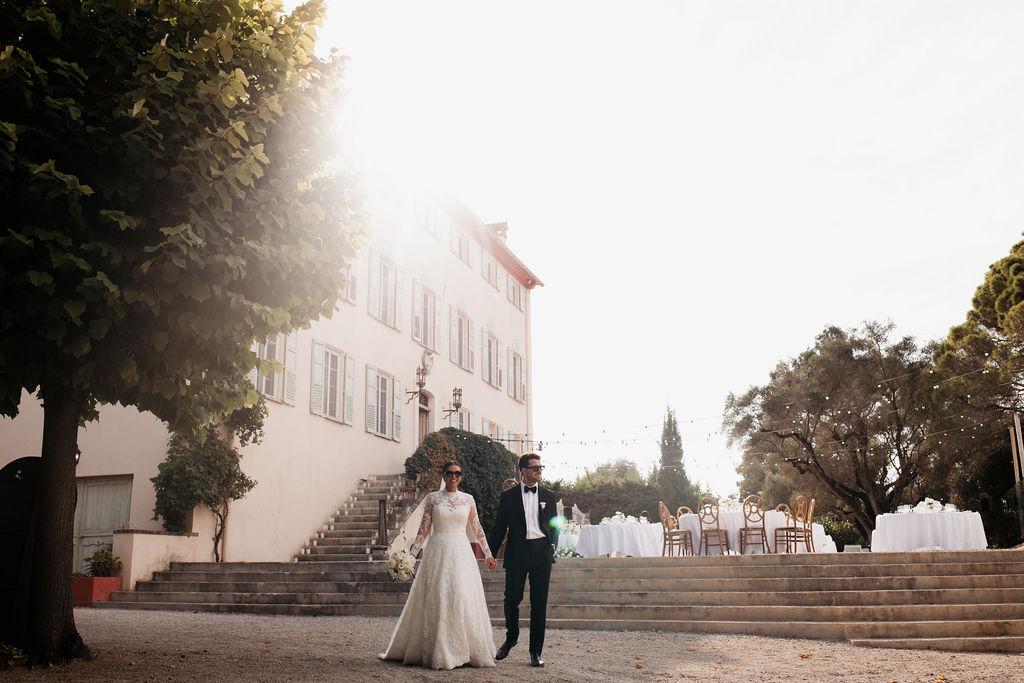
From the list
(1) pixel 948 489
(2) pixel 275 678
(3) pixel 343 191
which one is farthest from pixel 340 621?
(1) pixel 948 489

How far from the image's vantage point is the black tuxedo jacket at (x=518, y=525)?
7.33 meters

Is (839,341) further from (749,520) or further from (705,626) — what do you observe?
(705,626)

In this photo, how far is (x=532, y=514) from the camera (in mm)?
7375

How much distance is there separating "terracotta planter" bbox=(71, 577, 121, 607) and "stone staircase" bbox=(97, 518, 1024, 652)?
224 mm

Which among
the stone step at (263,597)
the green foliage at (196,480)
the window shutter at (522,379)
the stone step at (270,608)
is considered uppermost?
the window shutter at (522,379)

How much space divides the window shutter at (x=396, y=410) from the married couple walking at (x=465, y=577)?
606 inches

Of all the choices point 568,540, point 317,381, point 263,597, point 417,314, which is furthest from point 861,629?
point 417,314

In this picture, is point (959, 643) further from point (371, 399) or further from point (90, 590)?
point (371, 399)

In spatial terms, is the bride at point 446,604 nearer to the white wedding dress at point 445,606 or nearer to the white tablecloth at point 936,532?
the white wedding dress at point 445,606

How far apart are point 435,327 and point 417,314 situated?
3.92 feet

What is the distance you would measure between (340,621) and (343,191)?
20.1 ft

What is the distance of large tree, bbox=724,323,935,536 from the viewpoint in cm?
3091

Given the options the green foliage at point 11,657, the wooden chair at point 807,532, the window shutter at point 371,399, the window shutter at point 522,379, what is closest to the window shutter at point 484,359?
the window shutter at point 522,379

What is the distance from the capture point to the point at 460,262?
27672 millimetres
